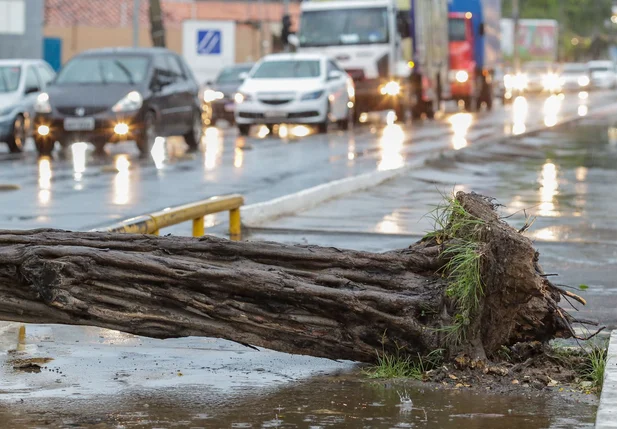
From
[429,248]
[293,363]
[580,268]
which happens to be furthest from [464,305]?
[580,268]

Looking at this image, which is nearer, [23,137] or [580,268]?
[580,268]

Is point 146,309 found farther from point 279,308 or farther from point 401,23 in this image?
point 401,23

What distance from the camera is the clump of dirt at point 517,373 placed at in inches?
241

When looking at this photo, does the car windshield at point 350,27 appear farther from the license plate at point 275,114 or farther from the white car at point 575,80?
the white car at point 575,80

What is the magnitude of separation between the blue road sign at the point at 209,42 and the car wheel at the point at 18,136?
46.0 ft

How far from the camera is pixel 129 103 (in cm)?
2178

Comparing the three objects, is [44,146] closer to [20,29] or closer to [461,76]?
[20,29]

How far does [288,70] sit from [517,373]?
24.1m

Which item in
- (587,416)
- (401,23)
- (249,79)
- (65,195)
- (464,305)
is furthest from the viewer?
(401,23)

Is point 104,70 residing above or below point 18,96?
above

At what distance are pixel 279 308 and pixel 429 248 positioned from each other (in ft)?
2.56

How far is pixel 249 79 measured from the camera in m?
29.8

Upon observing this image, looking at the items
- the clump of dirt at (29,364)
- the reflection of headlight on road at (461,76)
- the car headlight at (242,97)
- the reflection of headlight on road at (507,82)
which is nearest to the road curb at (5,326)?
the clump of dirt at (29,364)

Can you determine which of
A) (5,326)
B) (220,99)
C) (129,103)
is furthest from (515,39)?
(5,326)
